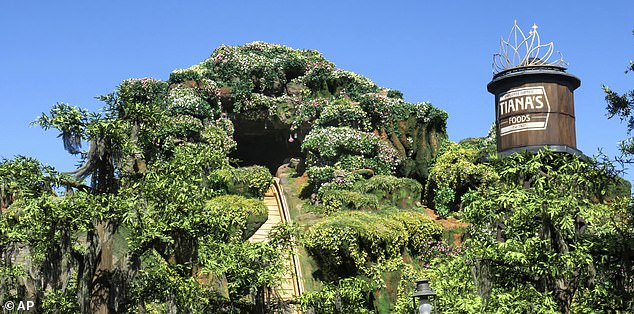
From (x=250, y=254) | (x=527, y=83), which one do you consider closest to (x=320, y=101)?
(x=527, y=83)

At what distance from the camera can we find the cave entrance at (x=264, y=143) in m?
42.1

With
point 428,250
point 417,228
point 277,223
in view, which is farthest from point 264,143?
point 428,250

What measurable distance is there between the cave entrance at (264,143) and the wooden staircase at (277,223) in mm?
3997

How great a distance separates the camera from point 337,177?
113 ft

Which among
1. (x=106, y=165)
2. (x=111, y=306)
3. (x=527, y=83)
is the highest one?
(x=527, y=83)

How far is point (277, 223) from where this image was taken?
1328 inches

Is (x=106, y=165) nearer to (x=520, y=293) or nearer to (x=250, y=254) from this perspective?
(x=250, y=254)

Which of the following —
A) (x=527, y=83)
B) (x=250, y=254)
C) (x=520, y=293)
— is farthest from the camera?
(x=527, y=83)

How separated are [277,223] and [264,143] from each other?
43.1 ft

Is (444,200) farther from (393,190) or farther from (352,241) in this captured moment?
(352,241)

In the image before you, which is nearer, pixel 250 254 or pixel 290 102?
pixel 250 254

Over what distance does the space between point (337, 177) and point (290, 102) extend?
7329 millimetres

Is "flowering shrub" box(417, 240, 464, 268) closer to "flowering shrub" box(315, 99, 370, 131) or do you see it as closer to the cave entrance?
"flowering shrub" box(315, 99, 370, 131)

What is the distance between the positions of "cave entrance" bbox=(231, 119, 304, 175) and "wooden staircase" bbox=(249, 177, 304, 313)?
4.00 metres
